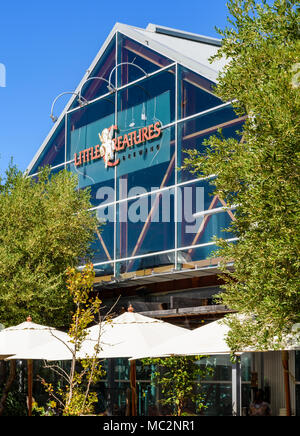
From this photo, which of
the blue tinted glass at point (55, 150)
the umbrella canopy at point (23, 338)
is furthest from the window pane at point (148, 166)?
the umbrella canopy at point (23, 338)

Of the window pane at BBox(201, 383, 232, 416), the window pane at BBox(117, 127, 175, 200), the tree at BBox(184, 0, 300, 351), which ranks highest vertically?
the window pane at BBox(117, 127, 175, 200)

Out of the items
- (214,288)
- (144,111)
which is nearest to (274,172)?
(214,288)

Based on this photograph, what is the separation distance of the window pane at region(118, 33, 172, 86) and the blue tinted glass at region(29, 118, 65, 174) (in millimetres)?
4207

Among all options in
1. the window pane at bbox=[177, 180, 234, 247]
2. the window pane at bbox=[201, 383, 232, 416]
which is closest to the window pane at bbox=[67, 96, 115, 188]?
the window pane at bbox=[177, 180, 234, 247]

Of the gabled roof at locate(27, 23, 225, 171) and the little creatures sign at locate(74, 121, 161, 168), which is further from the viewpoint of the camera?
the little creatures sign at locate(74, 121, 161, 168)

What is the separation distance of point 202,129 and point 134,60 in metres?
5.55

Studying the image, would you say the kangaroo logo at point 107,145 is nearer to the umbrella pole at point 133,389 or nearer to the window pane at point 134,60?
the window pane at point 134,60

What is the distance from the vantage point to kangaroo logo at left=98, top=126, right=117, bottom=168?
2750 centimetres

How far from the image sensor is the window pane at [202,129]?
22406 mm

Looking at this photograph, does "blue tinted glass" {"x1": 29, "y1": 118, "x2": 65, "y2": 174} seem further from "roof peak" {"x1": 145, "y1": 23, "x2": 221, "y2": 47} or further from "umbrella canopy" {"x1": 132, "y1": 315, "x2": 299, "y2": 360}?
"umbrella canopy" {"x1": 132, "y1": 315, "x2": 299, "y2": 360}

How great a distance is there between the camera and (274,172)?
10.7 metres

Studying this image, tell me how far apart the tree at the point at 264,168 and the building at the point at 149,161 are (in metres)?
7.48
